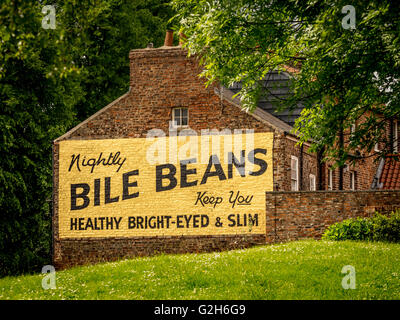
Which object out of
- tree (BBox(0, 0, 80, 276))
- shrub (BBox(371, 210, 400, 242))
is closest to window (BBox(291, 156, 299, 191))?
shrub (BBox(371, 210, 400, 242))

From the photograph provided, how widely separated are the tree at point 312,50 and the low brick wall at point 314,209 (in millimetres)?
4548

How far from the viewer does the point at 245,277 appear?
1698cm

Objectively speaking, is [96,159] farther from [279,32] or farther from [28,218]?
[279,32]

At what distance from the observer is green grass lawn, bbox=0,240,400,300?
1562 centimetres

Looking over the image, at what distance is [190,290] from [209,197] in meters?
10.5

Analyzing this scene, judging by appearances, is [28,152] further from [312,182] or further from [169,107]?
[312,182]

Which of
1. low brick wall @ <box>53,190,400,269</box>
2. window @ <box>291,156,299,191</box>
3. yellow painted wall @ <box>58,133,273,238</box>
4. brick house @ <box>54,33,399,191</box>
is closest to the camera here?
low brick wall @ <box>53,190,400,269</box>

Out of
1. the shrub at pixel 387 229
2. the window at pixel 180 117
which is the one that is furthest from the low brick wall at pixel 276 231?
the window at pixel 180 117

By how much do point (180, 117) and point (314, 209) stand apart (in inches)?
274

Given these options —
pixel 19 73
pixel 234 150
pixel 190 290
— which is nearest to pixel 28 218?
pixel 19 73

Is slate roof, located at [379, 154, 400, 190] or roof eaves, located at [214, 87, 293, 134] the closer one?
roof eaves, located at [214, 87, 293, 134]

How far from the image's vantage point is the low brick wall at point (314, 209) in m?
23.9

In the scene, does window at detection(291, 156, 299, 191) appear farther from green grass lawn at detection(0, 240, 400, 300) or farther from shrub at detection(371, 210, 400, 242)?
green grass lawn at detection(0, 240, 400, 300)

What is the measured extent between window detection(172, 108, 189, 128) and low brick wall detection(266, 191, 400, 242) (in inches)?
197
